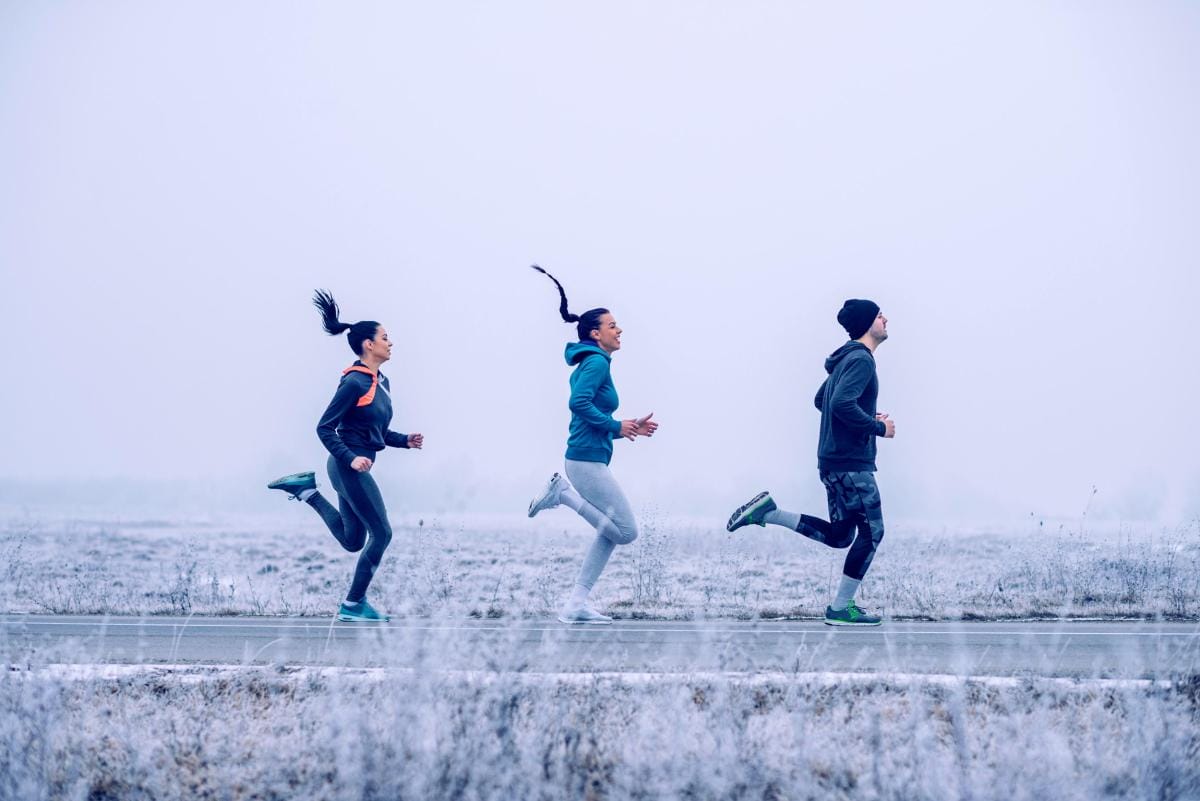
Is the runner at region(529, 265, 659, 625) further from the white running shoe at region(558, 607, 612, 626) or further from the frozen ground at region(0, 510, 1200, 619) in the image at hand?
the frozen ground at region(0, 510, 1200, 619)

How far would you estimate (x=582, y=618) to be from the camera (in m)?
8.55

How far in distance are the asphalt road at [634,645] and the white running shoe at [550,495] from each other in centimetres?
85

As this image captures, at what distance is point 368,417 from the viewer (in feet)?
28.6

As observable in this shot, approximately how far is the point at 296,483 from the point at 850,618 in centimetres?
407

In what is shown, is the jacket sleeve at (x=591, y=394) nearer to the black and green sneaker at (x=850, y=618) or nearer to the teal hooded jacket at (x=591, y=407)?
the teal hooded jacket at (x=591, y=407)

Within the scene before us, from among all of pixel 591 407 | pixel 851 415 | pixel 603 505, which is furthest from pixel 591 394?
pixel 851 415

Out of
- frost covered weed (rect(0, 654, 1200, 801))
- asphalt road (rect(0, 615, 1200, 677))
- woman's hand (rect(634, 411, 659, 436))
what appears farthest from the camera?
woman's hand (rect(634, 411, 659, 436))

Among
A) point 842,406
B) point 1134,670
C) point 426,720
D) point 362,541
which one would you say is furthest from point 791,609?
point 426,720

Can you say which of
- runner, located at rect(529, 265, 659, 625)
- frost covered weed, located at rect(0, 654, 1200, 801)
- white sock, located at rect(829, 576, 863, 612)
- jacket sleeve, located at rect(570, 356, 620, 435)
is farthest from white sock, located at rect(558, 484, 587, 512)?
frost covered weed, located at rect(0, 654, 1200, 801)

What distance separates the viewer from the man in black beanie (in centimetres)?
832

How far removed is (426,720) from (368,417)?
4.50 meters

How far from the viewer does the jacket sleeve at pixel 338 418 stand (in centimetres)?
845

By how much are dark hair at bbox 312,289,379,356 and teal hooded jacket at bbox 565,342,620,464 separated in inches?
60.6

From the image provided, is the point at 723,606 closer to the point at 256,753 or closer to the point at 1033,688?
the point at 1033,688
